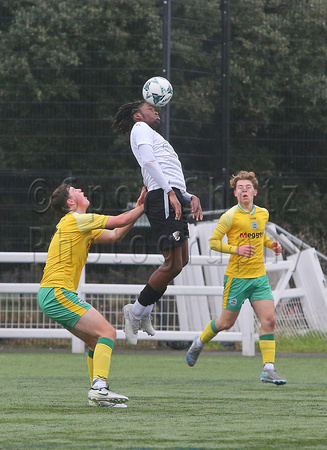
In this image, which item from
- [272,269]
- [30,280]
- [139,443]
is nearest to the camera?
[139,443]

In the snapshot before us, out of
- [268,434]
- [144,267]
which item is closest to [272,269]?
[144,267]

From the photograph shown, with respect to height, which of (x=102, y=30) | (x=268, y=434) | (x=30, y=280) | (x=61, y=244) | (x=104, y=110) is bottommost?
(x=30, y=280)

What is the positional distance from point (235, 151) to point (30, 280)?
3671 mm

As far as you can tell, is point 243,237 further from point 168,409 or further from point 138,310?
point 168,409

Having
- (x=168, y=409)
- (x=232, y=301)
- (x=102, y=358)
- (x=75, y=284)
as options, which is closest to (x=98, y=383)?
(x=102, y=358)

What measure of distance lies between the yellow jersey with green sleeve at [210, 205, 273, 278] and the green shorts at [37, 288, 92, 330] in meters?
2.14

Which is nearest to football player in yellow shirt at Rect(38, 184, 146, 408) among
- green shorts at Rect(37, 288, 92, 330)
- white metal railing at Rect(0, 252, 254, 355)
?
green shorts at Rect(37, 288, 92, 330)

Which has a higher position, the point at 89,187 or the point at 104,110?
the point at 104,110

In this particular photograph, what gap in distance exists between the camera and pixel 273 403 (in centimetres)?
606

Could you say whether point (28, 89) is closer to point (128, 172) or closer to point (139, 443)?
point (128, 172)

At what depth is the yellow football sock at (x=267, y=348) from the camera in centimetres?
750

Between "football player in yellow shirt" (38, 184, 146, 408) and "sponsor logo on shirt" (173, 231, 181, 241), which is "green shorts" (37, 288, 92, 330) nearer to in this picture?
"football player in yellow shirt" (38, 184, 146, 408)

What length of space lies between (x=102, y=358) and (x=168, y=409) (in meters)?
0.56

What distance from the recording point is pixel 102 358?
229 inches
